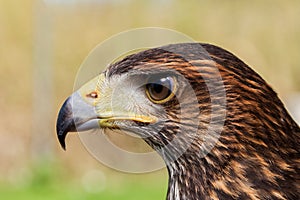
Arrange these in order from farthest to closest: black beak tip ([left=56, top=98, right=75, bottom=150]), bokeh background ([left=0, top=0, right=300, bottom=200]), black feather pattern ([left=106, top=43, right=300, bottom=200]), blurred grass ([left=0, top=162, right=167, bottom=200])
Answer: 1. bokeh background ([left=0, top=0, right=300, bottom=200])
2. blurred grass ([left=0, top=162, right=167, bottom=200])
3. black beak tip ([left=56, top=98, right=75, bottom=150])
4. black feather pattern ([left=106, top=43, right=300, bottom=200])

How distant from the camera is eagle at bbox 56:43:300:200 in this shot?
170 inches

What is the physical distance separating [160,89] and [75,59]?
42.3 ft

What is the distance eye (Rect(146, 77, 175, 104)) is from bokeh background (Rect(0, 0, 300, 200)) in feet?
26.6

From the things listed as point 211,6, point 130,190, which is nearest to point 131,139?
point 130,190

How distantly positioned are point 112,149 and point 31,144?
10489mm

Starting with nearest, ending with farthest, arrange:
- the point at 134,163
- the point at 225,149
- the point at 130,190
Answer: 1. the point at 225,149
2. the point at 134,163
3. the point at 130,190

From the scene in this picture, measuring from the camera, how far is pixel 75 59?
1725 centimetres

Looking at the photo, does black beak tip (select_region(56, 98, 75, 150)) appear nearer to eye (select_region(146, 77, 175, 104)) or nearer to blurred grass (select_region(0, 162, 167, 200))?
eye (select_region(146, 77, 175, 104))

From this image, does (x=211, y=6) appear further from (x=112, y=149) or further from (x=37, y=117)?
(x=112, y=149)

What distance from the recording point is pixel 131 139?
4.96 m

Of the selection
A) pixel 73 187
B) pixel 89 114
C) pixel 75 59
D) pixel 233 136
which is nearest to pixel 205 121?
pixel 233 136

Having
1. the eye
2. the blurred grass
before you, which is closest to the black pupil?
the eye

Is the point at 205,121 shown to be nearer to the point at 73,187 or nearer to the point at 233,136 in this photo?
the point at 233,136

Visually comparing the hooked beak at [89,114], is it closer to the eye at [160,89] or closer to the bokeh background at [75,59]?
the eye at [160,89]
